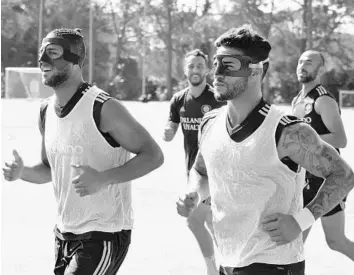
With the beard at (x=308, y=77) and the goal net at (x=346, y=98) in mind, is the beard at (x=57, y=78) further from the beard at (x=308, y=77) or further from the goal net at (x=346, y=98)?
the goal net at (x=346, y=98)

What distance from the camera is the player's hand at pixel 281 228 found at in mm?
3748

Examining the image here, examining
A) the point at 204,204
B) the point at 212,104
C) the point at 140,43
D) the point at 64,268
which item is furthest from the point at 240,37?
the point at 140,43

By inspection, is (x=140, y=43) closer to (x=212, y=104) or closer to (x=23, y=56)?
(x=23, y=56)

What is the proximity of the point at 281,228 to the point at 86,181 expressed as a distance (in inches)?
40.8

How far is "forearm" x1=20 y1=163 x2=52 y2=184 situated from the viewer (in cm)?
504

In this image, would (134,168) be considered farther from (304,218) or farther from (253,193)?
(304,218)

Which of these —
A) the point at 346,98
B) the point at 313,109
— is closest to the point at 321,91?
the point at 313,109

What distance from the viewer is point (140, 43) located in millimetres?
73312

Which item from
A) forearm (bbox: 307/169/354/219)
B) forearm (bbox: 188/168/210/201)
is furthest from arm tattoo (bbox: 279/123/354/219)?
forearm (bbox: 188/168/210/201)

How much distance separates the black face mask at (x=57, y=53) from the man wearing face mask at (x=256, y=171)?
39.5 inches

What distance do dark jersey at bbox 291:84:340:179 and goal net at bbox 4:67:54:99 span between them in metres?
41.2

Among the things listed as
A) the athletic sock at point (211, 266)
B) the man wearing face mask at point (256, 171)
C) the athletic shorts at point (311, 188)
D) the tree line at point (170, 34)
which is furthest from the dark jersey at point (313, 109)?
the tree line at point (170, 34)

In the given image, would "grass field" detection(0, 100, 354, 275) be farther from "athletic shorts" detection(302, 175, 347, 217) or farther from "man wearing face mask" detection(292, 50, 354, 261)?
"athletic shorts" detection(302, 175, 347, 217)

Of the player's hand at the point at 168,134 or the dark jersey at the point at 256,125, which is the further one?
the player's hand at the point at 168,134
